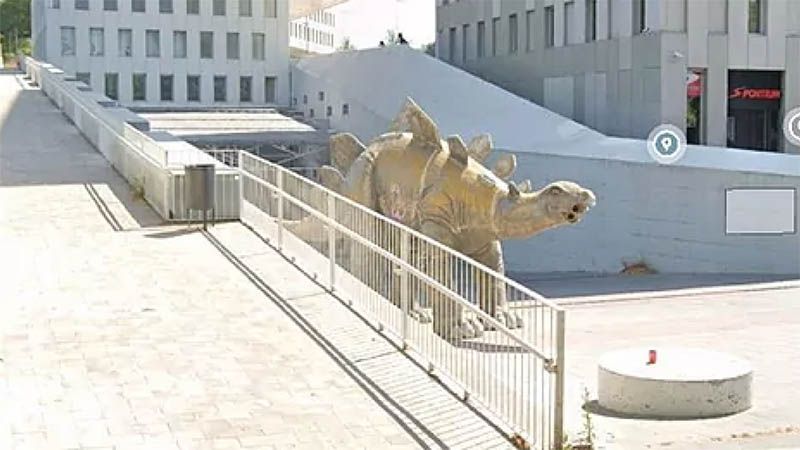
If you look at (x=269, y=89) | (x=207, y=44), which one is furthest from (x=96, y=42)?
(x=269, y=89)

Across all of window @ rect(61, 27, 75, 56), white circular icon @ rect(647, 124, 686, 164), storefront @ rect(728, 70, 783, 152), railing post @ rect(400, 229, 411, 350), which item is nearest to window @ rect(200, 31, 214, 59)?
window @ rect(61, 27, 75, 56)

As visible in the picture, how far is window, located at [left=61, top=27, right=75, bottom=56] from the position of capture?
68.5 m

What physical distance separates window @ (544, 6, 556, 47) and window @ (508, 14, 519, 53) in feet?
8.11

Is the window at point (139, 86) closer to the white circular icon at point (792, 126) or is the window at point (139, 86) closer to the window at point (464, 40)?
the window at point (464, 40)

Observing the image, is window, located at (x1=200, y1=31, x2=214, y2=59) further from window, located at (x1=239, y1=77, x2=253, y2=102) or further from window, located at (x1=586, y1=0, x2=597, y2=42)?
window, located at (x1=586, y1=0, x2=597, y2=42)

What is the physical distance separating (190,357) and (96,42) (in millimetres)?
62234

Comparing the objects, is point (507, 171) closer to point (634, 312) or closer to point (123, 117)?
point (634, 312)

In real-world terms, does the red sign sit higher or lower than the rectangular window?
lower

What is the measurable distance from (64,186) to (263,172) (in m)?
6.09

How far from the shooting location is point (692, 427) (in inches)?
438

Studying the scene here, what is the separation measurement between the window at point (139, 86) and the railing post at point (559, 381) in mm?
64681

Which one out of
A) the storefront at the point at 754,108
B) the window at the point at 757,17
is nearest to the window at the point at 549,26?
the storefront at the point at 754,108

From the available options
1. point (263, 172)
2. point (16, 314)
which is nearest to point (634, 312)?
point (263, 172)

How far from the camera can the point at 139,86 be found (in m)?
70.5
